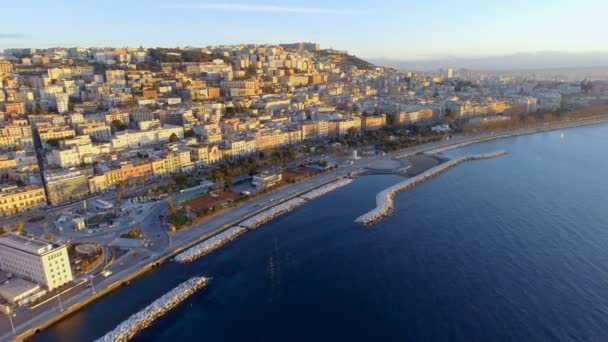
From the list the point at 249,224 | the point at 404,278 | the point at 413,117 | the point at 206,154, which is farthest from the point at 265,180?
the point at 413,117

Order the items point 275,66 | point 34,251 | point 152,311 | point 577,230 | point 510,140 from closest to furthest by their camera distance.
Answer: point 152,311 → point 34,251 → point 577,230 → point 510,140 → point 275,66

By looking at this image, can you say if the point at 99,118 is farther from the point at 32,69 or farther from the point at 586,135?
the point at 586,135

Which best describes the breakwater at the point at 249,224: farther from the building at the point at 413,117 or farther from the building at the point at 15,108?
→ the building at the point at 15,108

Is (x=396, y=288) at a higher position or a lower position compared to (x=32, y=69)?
lower

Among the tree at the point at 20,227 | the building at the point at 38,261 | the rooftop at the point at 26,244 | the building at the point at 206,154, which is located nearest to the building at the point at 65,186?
the tree at the point at 20,227

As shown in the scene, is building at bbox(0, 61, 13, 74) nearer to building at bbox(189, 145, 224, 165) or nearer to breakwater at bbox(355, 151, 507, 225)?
building at bbox(189, 145, 224, 165)

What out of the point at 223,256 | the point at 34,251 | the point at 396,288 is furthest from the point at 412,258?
the point at 34,251
